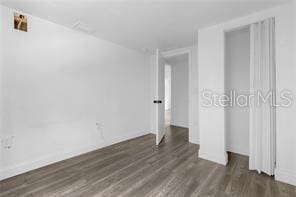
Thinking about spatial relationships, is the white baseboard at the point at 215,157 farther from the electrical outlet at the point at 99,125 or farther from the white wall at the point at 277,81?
the electrical outlet at the point at 99,125

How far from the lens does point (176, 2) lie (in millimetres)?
1999

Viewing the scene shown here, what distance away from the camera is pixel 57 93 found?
8.71ft

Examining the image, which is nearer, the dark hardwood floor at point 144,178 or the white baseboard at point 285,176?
the dark hardwood floor at point 144,178

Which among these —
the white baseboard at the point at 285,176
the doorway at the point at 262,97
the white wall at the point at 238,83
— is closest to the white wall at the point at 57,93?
the white wall at the point at 238,83

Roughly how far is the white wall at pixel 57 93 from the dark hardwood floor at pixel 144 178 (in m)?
0.34

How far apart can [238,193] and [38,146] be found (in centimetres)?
292

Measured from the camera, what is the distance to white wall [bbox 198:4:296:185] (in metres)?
2.00

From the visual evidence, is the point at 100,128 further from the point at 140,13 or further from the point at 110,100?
the point at 140,13

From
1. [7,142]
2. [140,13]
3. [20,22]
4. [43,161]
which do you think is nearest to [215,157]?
[140,13]

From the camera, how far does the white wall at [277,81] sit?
200 cm

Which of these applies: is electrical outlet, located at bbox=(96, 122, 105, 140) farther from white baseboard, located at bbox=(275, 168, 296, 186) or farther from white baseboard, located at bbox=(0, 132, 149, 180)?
white baseboard, located at bbox=(275, 168, 296, 186)

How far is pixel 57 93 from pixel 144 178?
2.02 metres

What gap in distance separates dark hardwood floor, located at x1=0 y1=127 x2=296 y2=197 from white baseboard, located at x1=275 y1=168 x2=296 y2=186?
0.09m

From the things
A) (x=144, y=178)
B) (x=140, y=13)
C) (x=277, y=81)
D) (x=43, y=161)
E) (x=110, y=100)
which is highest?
(x=140, y=13)
